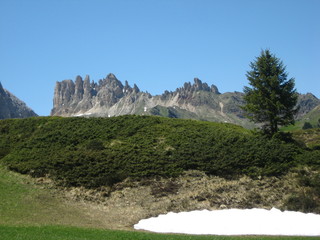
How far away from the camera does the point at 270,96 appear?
123 feet

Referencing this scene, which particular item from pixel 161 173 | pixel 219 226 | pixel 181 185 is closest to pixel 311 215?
pixel 219 226

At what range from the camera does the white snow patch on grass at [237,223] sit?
69.1 ft

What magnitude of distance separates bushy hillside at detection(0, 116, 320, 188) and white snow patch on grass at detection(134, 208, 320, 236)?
21.1 feet

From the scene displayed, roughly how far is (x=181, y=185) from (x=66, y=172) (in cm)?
1059

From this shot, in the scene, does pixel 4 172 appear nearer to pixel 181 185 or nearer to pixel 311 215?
pixel 181 185

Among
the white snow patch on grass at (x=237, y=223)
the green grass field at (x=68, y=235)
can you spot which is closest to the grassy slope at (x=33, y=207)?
the green grass field at (x=68, y=235)

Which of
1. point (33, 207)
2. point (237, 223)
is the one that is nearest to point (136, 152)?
point (33, 207)

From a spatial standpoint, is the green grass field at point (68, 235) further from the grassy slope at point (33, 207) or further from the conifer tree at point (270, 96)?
the conifer tree at point (270, 96)

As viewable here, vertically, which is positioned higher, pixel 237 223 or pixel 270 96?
pixel 270 96

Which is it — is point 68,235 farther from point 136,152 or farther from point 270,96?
point 270,96

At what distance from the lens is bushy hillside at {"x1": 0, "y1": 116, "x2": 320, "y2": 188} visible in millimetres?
30844

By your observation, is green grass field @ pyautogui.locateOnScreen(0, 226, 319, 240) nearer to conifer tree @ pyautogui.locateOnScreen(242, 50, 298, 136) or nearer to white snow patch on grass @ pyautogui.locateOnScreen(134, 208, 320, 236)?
white snow patch on grass @ pyautogui.locateOnScreen(134, 208, 320, 236)

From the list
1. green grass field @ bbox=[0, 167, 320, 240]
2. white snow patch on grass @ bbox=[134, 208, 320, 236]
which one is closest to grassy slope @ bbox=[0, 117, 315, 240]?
green grass field @ bbox=[0, 167, 320, 240]

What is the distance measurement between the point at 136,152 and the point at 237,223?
46.3 ft
